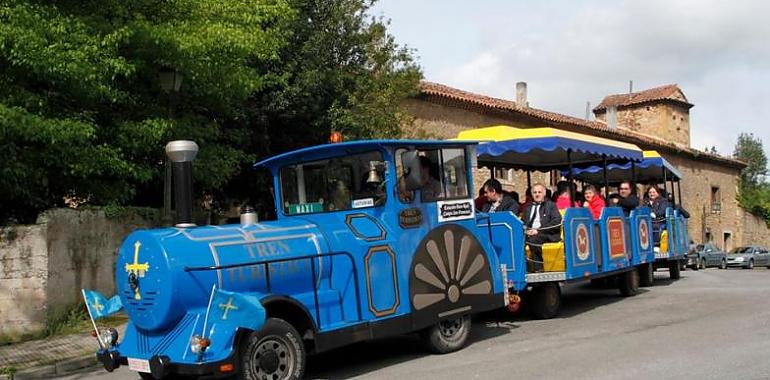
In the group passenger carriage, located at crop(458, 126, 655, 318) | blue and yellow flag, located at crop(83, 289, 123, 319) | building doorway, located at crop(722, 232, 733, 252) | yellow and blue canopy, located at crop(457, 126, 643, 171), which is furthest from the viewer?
building doorway, located at crop(722, 232, 733, 252)

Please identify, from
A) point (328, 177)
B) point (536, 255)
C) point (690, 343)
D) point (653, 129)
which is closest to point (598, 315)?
point (536, 255)

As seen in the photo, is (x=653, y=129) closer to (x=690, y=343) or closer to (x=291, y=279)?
(x=690, y=343)

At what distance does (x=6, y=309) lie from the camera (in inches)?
403

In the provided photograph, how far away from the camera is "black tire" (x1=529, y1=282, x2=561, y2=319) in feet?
32.9

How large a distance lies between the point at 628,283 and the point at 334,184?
7.00 m

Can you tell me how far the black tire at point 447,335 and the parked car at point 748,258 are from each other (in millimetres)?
30068

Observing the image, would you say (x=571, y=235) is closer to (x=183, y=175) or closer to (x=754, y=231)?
(x=183, y=175)

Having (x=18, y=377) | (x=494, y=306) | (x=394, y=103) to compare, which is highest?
(x=394, y=103)

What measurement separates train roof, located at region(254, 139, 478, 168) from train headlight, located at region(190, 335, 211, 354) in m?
2.48

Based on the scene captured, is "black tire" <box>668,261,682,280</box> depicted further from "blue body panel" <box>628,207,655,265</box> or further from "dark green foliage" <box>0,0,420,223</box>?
"dark green foliage" <box>0,0,420,223</box>

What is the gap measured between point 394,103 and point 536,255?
7136mm

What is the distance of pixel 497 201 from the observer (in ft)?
33.0

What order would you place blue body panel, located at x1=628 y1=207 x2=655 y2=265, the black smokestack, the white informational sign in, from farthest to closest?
blue body panel, located at x1=628 y1=207 x2=655 y2=265
the white informational sign
the black smokestack

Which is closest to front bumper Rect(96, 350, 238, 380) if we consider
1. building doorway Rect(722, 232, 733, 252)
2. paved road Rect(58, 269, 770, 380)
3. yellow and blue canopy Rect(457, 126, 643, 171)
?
paved road Rect(58, 269, 770, 380)
